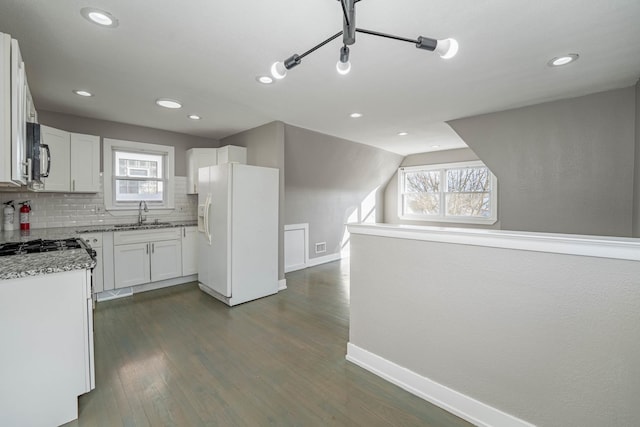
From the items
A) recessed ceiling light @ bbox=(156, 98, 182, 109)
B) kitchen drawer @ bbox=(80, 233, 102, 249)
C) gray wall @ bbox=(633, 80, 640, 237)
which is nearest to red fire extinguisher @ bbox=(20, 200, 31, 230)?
kitchen drawer @ bbox=(80, 233, 102, 249)

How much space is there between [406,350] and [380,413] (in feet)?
1.41

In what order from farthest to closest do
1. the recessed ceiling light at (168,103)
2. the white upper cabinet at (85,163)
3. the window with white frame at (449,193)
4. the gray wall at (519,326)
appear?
the window with white frame at (449,193), the white upper cabinet at (85,163), the recessed ceiling light at (168,103), the gray wall at (519,326)

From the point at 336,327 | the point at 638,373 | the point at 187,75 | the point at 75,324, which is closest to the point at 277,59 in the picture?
the point at 187,75

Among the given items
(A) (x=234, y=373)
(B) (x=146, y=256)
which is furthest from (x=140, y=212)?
(A) (x=234, y=373)

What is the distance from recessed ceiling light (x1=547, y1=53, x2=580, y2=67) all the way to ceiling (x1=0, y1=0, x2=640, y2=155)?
0.20 ft

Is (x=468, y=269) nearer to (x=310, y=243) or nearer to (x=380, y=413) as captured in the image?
(x=380, y=413)

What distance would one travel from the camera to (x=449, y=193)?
6.26 m

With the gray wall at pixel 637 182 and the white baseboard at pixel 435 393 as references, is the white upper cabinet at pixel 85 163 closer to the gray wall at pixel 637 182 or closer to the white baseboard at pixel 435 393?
the white baseboard at pixel 435 393

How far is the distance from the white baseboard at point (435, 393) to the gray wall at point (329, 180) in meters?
3.24

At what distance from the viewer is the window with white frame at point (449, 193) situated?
5.76 m

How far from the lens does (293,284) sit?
14.3 ft

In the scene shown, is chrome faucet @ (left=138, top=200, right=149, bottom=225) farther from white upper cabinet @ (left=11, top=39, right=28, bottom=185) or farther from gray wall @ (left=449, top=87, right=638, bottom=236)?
gray wall @ (left=449, top=87, right=638, bottom=236)

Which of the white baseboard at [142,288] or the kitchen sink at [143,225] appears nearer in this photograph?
the white baseboard at [142,288]

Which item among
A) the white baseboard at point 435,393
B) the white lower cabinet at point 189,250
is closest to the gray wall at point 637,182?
the white baseboard at point 435,393
